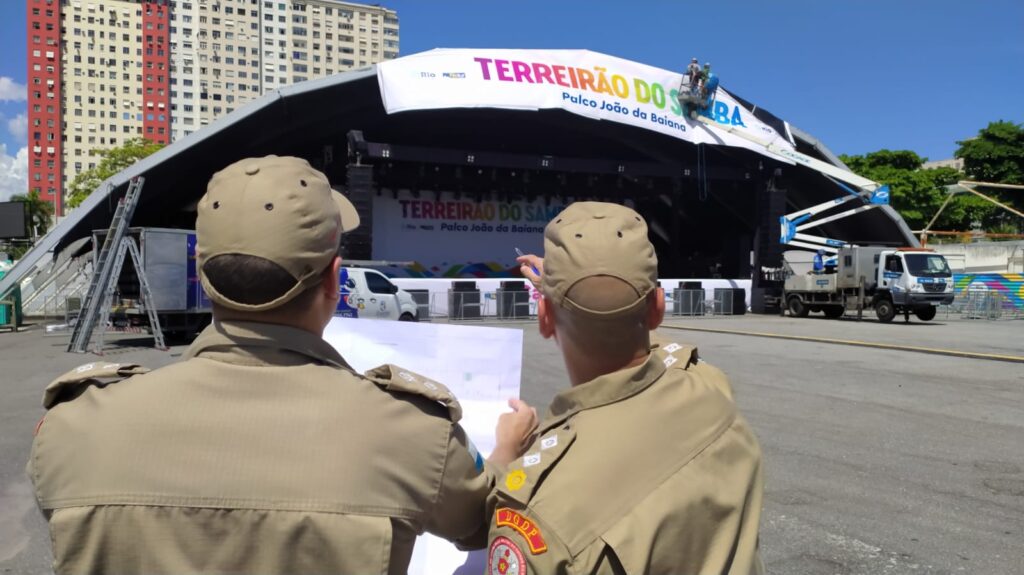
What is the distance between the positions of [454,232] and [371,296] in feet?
55.3

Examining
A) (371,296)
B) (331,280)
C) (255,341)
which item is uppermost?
(331,280)

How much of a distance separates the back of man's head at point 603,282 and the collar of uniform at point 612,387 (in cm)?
5

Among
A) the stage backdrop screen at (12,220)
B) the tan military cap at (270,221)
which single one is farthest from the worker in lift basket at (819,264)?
the stage backdrop screen at (12,220)

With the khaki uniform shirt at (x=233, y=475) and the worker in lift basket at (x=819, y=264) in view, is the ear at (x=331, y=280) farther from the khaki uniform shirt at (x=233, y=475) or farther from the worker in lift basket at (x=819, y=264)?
the worker in lift basket at (x=819, y=264)

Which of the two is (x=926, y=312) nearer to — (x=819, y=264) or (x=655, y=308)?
(x=819, y=264)

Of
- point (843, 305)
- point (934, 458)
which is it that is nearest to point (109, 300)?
point (934, 458)

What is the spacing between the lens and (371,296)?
1752 centimetres

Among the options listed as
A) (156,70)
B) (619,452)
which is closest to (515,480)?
(619,452)

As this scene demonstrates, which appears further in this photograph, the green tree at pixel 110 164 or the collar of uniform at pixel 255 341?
the green tree at pixel 110 164

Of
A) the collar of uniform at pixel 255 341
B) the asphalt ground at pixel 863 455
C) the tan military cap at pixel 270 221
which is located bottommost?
the asphalt ground at pixel 863 455

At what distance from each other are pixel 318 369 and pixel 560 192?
110ft

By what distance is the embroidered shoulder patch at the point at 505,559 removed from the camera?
1235 mm

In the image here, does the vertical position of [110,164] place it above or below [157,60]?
below

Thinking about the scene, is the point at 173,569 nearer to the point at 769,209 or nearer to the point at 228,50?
the point at 769,209
